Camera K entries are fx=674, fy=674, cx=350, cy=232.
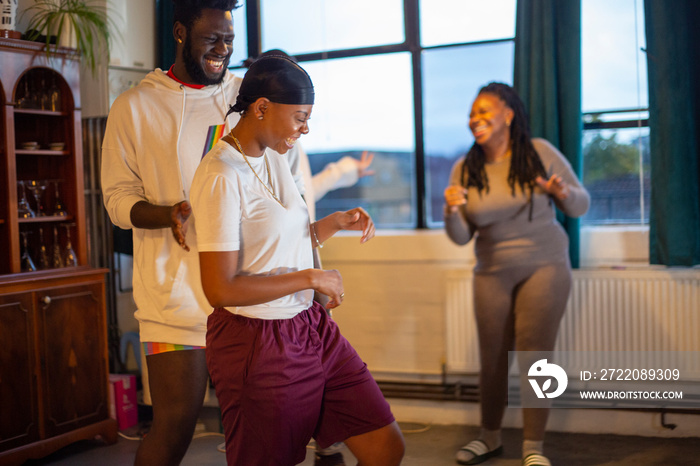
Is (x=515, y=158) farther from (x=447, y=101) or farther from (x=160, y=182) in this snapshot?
(x=160, y=182)

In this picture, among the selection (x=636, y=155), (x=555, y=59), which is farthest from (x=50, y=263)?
(x=636, y=155)

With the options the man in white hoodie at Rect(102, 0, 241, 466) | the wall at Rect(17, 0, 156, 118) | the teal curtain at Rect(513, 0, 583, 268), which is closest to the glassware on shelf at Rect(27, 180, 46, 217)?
the wall at Rect(17, 0, 156, 118)

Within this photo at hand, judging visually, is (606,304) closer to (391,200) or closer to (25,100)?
(391,200)

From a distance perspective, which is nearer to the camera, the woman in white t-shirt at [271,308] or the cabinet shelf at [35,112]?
the woman in white t-shirt at [271,308]

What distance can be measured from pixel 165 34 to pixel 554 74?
215 cm

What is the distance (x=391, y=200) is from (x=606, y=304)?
1.27 metres

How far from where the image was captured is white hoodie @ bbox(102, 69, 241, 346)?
5.70 feet

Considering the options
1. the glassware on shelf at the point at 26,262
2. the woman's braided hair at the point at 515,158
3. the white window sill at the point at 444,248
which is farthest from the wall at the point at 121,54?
the woman's braided hair at the point at 515,158

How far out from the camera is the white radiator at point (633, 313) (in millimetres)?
2934

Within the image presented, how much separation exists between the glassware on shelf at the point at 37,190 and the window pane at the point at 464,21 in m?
2.05

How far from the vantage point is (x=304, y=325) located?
1.47m

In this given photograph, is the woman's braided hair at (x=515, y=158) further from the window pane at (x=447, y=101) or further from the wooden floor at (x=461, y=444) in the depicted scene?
the wooden floor at (x=461, y=444)

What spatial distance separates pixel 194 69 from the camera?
1797mm

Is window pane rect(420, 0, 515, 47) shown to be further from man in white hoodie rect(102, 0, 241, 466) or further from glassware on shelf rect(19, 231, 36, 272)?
glassware on shelf rect(19, 231, 36, 272)
